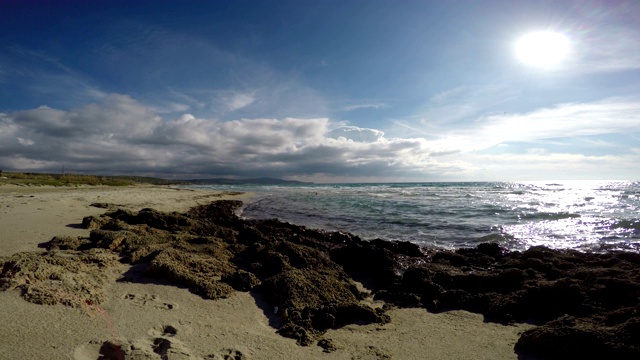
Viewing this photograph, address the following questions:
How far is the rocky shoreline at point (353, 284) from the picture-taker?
3.64 metres

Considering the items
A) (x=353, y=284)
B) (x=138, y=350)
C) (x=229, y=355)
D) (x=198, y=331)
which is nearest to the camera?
(x=138, y=350)

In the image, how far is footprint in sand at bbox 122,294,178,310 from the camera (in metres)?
3.95

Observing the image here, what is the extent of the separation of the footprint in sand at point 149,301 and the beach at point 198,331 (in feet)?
0.04

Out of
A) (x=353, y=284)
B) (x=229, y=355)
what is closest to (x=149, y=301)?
(x=229, y=355)

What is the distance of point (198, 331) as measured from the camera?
3457 mm

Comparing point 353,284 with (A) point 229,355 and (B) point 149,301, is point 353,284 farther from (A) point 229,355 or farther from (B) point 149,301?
(B) point 149,301

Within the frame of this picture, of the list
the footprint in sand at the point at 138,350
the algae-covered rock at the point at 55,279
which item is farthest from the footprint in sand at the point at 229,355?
→ the algae-covered rock at the point at 55,279

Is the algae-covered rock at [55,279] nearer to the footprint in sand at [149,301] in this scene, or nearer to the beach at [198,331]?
the beach at [198,331]

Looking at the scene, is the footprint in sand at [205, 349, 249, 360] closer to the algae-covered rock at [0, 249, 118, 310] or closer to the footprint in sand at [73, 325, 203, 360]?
the footprint in sand at [73, 325, 203, 360]

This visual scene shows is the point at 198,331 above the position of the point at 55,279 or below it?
below

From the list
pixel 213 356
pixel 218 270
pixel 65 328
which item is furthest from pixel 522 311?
pixel 65 328

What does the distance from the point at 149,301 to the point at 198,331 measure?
1.04m

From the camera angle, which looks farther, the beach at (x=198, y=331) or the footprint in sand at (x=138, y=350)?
the beach at (x=198, y=331)

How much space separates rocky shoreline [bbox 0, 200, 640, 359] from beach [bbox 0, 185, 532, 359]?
150 millimetres
